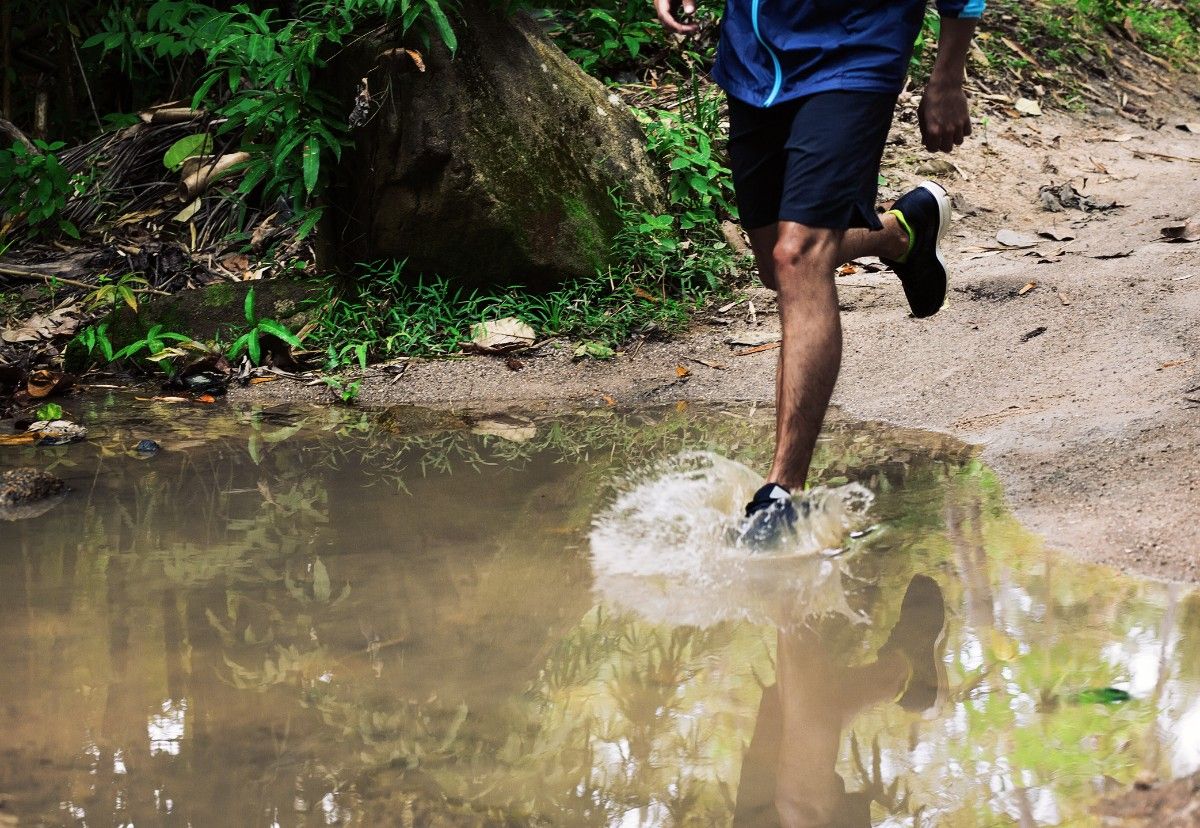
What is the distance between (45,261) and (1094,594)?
4826 millimetres

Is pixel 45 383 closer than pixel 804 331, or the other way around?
pixel 804 331

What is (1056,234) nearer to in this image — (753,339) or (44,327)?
(753,339)

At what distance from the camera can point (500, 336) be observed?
4332mm

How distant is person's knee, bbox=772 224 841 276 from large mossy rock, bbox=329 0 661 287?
7.13 ft

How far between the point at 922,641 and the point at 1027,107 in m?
5.19

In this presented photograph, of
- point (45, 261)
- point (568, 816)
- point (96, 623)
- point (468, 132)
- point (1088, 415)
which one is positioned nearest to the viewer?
point (568, 816)

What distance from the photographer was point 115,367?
4.45m

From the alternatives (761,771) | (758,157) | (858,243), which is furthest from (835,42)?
(761,771)

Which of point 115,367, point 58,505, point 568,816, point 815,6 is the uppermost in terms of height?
point 815,6

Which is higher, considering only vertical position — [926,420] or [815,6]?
[815,6]

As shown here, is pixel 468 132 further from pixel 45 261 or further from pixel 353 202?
pixel 45 261

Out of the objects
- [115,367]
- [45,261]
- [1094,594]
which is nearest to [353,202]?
[115,367]

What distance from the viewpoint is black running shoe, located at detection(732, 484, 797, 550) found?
2428 millimetres

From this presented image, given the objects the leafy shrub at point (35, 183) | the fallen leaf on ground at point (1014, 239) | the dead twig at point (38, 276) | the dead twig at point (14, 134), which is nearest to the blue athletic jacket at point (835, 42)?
the fallen leaf on ground at point (1014, 239)
